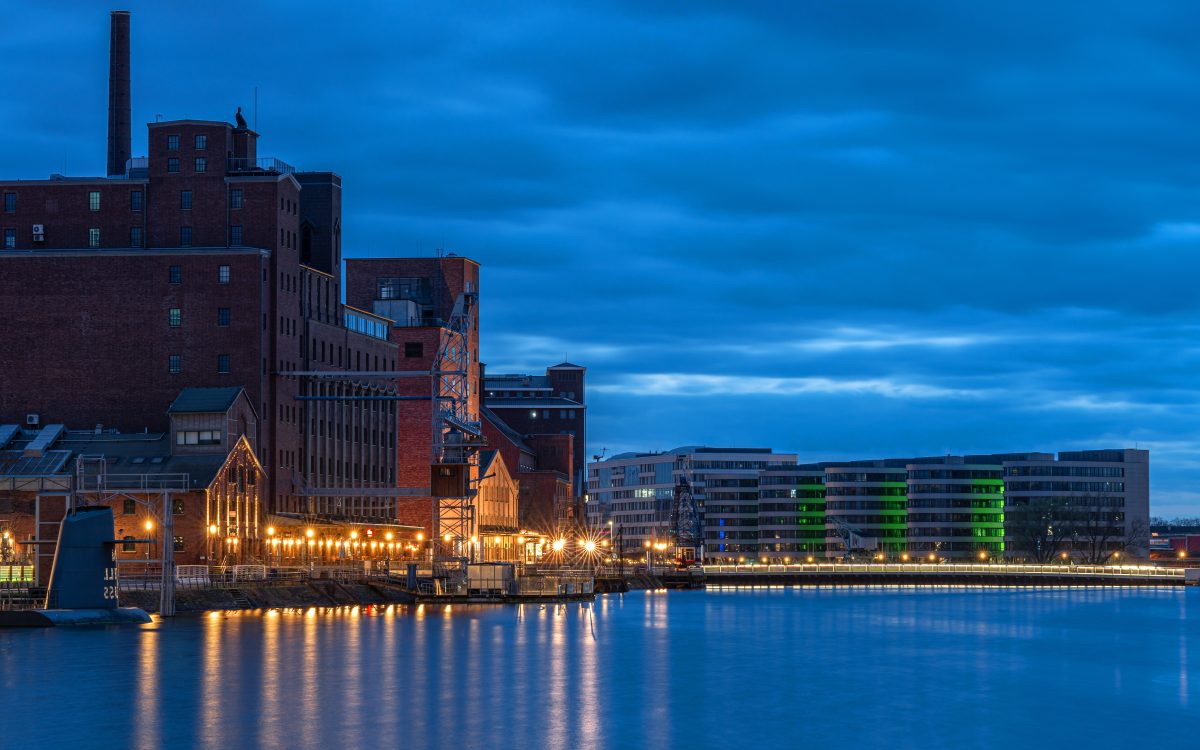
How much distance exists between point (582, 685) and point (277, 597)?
52.6 m

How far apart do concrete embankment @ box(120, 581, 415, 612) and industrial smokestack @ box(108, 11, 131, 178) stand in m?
46.4

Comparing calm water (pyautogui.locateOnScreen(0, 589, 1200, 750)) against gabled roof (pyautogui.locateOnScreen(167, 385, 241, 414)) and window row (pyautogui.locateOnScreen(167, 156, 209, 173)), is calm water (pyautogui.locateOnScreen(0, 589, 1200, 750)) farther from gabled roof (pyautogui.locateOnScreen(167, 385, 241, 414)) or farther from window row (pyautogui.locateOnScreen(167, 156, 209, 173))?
window row (pyautogui.locateOnScreen(167, 156, 209, 173))

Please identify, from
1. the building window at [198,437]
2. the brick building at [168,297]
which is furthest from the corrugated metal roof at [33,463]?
the brick building at [168,297]

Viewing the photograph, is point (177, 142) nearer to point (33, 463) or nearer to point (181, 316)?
point (181, 316)

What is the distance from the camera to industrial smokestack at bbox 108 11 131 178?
149 meters

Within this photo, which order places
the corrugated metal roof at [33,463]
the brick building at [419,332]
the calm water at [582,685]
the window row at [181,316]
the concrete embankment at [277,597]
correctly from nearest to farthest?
the calm water at [582,685] < the concrete embankment at [277,597] < the corrugated metal roof at [33,463] < the window row at [181,316] < the brick building at [419,332]

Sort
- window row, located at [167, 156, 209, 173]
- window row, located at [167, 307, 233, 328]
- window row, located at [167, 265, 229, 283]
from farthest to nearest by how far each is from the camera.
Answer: window row, located at [167, 156, 209, 173] < window row, located at [167, 265, 229, 283] < window row, located at [167, 307, 233, 328]

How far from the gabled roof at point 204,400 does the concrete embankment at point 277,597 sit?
564 inches

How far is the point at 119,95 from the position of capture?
149 m

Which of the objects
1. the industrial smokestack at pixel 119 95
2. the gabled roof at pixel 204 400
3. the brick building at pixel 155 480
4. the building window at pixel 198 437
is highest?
the industrial smokestack at pixel 119 95

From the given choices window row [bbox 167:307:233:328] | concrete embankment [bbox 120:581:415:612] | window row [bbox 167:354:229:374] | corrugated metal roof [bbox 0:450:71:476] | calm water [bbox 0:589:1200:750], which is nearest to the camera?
calm water [bbox 0:589:1200:750]

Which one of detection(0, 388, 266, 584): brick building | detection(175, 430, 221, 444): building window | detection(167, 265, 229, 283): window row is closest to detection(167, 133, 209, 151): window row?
detection(167, 265, 229, 283): window row

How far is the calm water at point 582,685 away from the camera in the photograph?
53000mm

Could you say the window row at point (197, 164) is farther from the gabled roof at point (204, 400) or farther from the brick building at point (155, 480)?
the brick building at point (155, 480)
